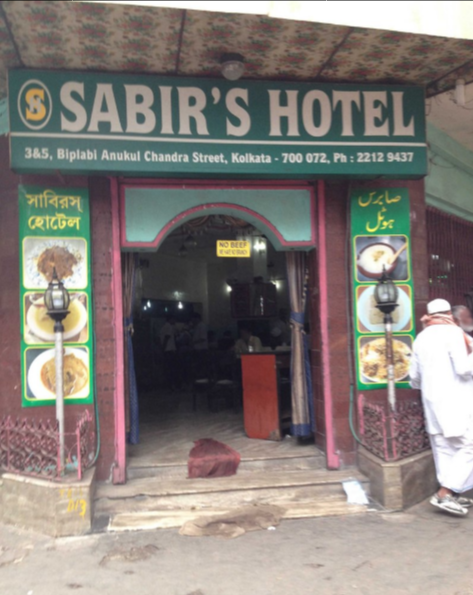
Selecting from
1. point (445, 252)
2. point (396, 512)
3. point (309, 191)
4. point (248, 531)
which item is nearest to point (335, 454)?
point (396, 512)

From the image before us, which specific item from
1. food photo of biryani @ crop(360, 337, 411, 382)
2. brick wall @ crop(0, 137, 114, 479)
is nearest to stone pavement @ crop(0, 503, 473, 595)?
brick wall @ crop(0, 137, 114, 479)

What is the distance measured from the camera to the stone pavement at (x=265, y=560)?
4.05 metres

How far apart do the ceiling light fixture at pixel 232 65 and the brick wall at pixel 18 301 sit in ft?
5.68

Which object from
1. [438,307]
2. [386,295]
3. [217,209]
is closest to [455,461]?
[438,307]

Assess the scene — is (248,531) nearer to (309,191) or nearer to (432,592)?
(432,592)

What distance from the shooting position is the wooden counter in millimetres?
7266

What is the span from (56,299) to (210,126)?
7.53 feet

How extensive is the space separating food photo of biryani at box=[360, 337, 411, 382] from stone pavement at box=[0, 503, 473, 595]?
1.60 m

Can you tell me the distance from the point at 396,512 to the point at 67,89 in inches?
205

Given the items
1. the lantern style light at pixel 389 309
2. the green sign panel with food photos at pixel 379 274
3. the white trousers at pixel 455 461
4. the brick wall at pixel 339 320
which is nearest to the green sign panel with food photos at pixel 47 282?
the brick wall at pixel 339 320

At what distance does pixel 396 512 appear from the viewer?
5441mm

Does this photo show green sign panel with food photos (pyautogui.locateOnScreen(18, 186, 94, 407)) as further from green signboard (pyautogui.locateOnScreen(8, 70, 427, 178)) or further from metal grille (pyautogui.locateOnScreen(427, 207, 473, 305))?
metal grille (pyautogui.locateOnScreen(427, 207, 473, 305))

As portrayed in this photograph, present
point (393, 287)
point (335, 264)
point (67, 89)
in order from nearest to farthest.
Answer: point (67, 89) → point (393, 287) → point (335, 264)

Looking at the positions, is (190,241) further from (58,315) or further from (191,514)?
(191,514)
